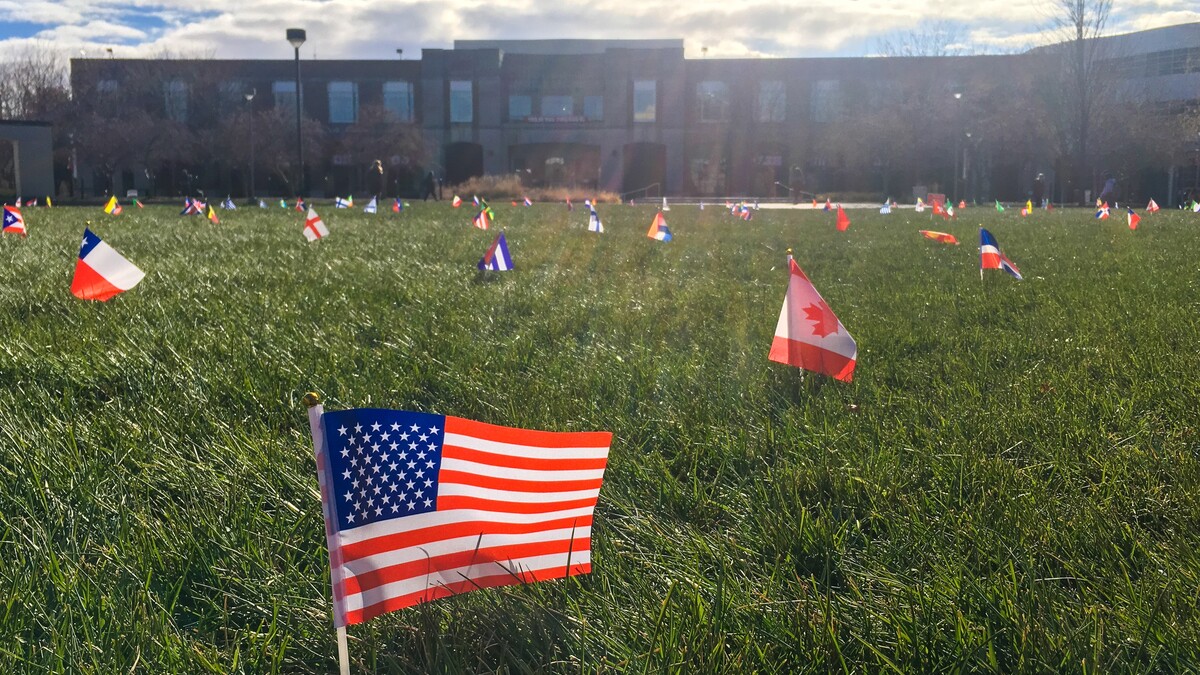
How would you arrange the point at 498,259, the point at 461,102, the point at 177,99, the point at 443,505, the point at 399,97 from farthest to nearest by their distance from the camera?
the point at 399,97 → the point at 461,102 → the point at 177,99 → the point at 498,259 → the point at 443,505

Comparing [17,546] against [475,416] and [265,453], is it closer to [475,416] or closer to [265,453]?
[265,453]

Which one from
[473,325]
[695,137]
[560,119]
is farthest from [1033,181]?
[473,325]

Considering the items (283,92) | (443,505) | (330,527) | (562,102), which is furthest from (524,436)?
(283,92)

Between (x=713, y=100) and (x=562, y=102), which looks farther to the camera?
(x=562, y=102)

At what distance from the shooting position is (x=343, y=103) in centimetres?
7362

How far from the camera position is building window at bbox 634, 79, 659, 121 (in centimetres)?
7188

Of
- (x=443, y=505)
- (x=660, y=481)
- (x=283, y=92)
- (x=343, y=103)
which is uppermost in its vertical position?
(x=283, y=92)

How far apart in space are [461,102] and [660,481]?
234 feet

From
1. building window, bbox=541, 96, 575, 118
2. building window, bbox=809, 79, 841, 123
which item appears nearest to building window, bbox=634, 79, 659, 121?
building window, bbox=541, 96, 575, 118

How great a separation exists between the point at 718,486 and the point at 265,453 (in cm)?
149

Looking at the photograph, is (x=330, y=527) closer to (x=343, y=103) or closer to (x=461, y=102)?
(x=461, y=102)

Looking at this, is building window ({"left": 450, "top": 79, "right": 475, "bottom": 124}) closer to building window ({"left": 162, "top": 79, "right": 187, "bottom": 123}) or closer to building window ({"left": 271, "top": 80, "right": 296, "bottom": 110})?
building window ({"left": 271, "top": 80, "right": 296, "bottom": 110})

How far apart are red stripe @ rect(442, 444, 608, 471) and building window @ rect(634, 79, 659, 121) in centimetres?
7173

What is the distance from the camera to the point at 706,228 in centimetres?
1809
